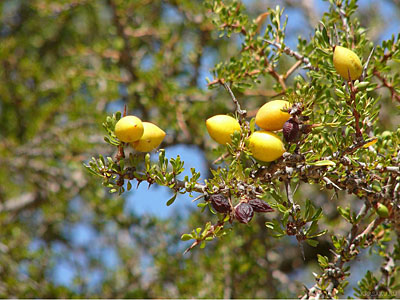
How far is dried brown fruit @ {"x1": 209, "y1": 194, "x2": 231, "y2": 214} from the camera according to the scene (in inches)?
38.5

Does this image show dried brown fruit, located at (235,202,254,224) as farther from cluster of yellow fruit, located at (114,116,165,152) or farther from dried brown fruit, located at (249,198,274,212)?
cluster of yellow fruit, located at (114,116,165,152)

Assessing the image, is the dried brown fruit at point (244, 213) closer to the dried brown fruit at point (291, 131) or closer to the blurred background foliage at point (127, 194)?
the dried brown fruit at point (291, 131)

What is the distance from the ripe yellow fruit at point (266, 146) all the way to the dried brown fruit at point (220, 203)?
0.41ft

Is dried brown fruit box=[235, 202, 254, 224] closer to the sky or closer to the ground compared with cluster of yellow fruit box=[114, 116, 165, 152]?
closer to the ground

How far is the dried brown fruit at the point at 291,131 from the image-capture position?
3.25ft

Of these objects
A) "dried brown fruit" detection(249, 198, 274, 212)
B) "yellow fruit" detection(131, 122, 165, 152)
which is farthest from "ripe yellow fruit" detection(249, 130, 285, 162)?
"yellow fruit" detection(131, 122, 165, 152)

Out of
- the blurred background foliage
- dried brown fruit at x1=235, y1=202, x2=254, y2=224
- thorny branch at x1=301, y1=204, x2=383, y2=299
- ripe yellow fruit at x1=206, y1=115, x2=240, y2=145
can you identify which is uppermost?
ripe yellow fruit at x1=206, y1=115, x2=240, y2=145

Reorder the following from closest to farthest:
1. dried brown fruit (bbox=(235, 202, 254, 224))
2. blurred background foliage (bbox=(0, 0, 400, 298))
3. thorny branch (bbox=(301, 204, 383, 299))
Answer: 1. dried brown fruit (bbox=(235, 202, 254, 224))
2. thorny branch (bbox=(301, 204, 383, 299))
3. blurred background foliage (bbox=(0, 0, 400, 298))

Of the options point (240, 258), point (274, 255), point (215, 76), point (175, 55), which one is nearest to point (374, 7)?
point (175, 55)

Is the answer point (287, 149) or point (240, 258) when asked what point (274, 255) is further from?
point (287, 149)

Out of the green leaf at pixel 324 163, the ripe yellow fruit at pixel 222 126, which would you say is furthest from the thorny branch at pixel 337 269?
the ripe yellow fruit at pixel 222 126

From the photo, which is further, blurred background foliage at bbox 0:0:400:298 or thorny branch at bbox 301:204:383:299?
blurred background foliage at bbox 0:0:400:298

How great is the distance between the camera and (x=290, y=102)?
3.33 ft

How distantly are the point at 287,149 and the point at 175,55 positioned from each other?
1973 mm
